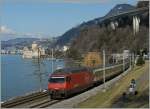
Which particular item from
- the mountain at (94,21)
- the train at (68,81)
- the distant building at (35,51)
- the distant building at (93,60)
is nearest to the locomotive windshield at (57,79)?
the train at (68,81)

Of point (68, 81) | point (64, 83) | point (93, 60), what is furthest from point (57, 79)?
point (93, 60)

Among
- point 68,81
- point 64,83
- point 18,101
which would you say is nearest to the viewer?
point 18,101

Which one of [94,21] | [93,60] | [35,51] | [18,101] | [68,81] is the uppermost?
[94,21]

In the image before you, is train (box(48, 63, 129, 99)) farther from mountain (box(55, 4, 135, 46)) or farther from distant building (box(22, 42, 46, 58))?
distant building (box(22, 42, 46, 58))

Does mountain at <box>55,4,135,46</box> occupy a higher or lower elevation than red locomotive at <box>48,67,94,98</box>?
higher

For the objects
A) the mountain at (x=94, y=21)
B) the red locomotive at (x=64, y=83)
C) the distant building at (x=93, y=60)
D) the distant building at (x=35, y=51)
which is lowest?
the red locomotive at (x=64, y=83)

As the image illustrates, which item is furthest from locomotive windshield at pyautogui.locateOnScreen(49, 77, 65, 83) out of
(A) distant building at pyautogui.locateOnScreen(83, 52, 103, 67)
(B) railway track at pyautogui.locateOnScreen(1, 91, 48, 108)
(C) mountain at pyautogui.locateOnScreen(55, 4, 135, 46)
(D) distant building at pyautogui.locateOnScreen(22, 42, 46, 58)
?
(A) distant building at pyautogui.locateOnScreen(83, 52, 103, 67)

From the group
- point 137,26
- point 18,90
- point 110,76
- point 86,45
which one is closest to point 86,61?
point 137,26

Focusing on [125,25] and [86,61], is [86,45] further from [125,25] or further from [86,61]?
[86,61]

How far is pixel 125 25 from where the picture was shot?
350 ft

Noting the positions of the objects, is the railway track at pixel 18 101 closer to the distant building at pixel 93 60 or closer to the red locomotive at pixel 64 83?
the red locomotive at pixel 64 83

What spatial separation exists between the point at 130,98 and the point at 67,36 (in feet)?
485

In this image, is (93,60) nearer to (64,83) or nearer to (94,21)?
(94,21)

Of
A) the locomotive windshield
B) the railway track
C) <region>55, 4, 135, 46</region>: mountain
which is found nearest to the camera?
the railway track
